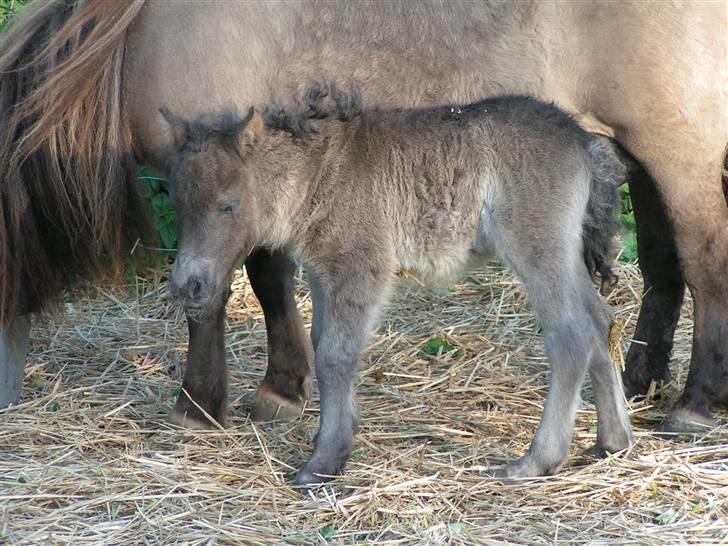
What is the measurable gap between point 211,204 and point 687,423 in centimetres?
231

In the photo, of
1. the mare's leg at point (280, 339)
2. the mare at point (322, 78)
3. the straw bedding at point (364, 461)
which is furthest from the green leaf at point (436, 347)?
the mare at point (322, 78)

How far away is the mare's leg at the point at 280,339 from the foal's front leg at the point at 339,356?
1023 mm

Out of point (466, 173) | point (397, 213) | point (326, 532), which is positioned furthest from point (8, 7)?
point (326, 532)

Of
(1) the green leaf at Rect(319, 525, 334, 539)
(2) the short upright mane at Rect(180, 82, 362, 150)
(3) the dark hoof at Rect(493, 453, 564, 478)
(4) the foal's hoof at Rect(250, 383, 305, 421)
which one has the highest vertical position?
(2) the short upright mane at Rect(180, 82, 362, 150)

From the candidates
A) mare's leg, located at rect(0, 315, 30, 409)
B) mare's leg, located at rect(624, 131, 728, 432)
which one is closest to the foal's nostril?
mare's leg, located at rect(0, 315, 30, 409)

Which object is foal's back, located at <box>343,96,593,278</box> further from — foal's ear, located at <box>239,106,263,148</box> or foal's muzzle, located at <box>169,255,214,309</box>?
foal's muzzle, located at <box>169,255,214,309</box>

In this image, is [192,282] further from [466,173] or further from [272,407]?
[272,407]

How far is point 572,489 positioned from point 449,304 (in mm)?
2850

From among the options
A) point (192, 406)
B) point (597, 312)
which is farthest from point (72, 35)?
point (597, 312)

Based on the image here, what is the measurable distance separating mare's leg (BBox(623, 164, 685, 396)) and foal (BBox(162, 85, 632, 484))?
3.15 ft

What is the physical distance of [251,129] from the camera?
4246 mm

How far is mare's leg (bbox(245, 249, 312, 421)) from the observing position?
17.3ft

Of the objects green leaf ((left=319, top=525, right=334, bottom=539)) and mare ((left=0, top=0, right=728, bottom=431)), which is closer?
green leaf ((left=319, top=525, right=334, bottom=539))

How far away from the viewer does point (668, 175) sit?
187 inches
